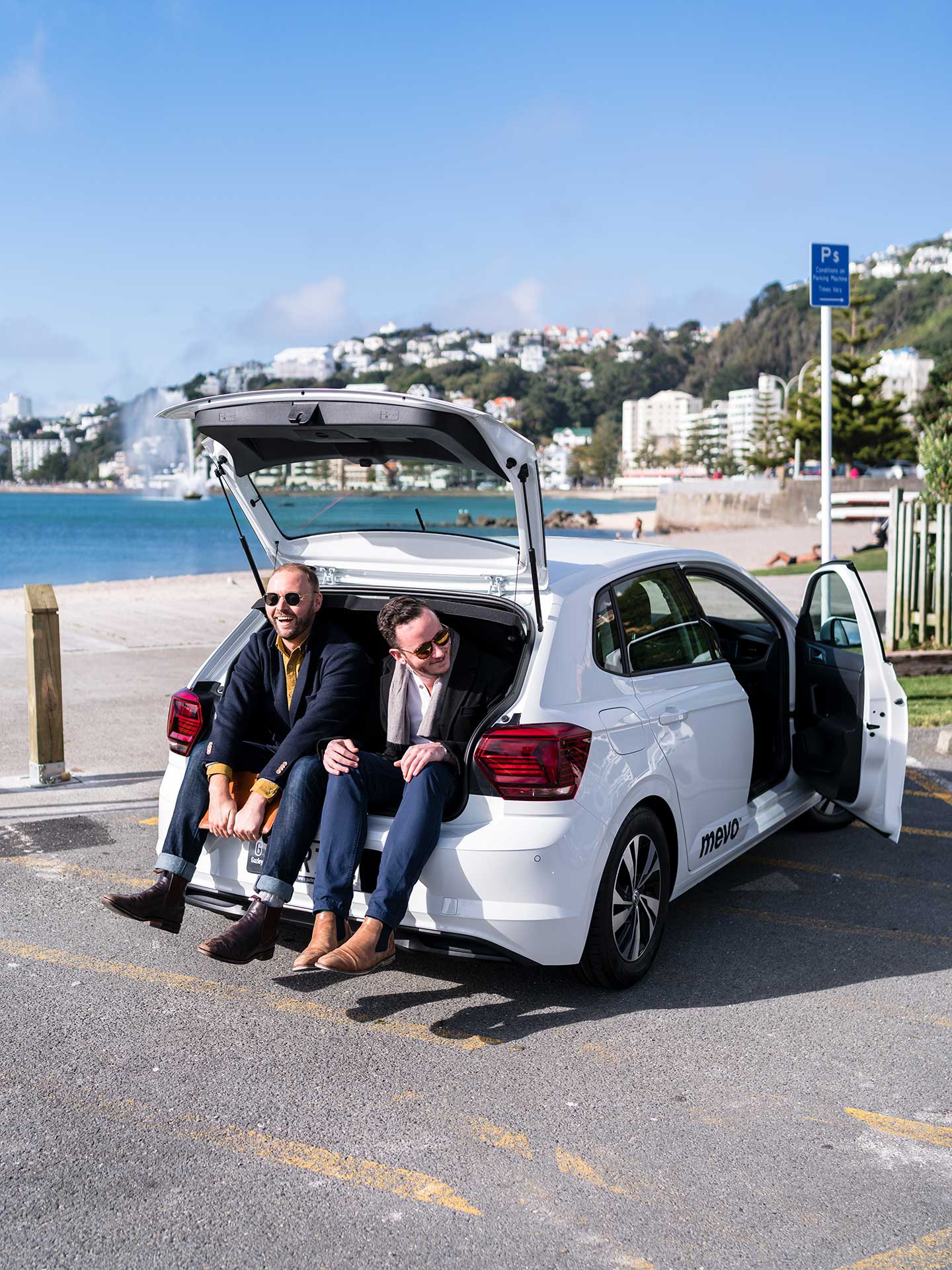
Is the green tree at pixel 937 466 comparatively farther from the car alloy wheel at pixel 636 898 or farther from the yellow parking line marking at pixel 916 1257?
the yellow parking line marking at pixel 916 1257

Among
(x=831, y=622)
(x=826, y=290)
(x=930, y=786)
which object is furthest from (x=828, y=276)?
(x=831, y=622)

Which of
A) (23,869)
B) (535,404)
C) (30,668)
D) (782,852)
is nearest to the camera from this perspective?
(23,869)

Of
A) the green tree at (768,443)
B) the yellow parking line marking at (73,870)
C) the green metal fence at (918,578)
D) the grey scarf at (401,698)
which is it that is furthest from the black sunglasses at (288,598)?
the green tree at (768,443)

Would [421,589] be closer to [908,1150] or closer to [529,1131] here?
[529,1131]

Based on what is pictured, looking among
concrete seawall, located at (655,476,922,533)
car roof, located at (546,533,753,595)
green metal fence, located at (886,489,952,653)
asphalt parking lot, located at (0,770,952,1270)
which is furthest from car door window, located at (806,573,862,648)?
concrete seawall, located at (655,476,922,533)

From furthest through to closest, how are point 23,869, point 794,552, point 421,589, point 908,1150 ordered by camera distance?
point 794,552 < point 23,869 < point 421,589 < point 908,1150

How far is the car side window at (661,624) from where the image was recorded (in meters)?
4.88

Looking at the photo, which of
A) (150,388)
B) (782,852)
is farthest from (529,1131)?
(150,388)

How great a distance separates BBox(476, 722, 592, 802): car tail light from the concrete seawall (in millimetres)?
Answer: 50983

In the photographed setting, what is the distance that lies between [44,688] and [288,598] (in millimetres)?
3234

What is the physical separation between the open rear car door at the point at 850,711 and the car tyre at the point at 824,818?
0.83 metres

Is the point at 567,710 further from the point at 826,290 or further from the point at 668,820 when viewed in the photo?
the point at 826,290

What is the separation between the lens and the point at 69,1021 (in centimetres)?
425

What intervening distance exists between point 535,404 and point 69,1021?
168 metres
